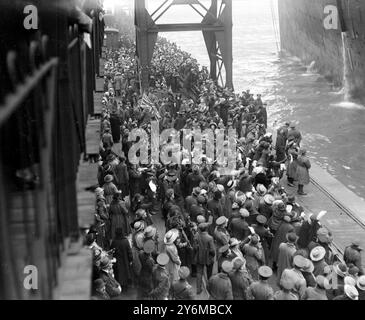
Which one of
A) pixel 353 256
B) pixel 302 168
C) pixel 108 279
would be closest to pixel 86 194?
pixel 108 279

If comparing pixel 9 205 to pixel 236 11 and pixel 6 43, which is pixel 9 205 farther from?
pixel 236 11

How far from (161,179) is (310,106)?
20.3m

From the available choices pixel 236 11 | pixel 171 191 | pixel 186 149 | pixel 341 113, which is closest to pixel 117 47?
pixel 341 113

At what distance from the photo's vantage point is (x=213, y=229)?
10086 mm

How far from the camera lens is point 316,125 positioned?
25625mm

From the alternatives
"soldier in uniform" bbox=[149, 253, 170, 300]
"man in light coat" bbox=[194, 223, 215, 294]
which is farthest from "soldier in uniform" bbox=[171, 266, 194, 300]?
"man in light coat" bbox=[194, 223, 215, 294]

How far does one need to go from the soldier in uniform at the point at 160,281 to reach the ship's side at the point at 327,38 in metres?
22.6

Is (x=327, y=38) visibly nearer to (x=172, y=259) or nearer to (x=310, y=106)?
(x=310, y=106)

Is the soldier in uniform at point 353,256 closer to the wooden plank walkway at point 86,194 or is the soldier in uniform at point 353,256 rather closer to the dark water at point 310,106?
the wooden plank walkway at point 86,194

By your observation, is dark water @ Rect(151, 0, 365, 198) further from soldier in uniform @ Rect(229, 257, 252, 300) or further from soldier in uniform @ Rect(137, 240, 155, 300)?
soldier in uniform @ Rect(137, 240, 155, 300)

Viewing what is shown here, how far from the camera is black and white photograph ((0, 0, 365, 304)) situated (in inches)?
86.8

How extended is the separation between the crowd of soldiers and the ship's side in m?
14.8

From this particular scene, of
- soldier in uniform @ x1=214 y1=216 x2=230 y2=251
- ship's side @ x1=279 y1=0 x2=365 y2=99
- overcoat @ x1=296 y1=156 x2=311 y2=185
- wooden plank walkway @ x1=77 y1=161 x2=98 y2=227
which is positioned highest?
ship's side @ x1=279 y1=0 x2=365 y2=99

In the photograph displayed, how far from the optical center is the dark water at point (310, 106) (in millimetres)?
19688
